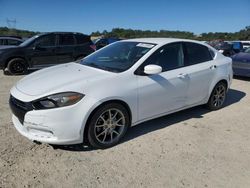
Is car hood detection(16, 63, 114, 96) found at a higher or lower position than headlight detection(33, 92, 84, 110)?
higher

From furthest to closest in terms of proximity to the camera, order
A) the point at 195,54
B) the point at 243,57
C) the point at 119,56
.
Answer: the point at 243,57
the point at 195,54
the point at 119,56

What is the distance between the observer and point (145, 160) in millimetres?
3611

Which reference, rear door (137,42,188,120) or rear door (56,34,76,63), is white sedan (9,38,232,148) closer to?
rear door (137,42,188,120)

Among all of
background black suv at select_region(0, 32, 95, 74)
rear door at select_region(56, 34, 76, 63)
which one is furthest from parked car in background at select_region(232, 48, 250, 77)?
rear door at select_region(56, 34, 76, 63)

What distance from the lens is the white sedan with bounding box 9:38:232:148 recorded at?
3.48 m

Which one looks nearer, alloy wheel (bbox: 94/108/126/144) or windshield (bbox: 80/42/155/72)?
alloy wheel (bbox: 94/108/126/144)

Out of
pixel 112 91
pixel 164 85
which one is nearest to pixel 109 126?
pixel 112 91

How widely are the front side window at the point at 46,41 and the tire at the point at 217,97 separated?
6970mm

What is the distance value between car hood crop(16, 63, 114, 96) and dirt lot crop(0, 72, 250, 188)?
32.9 inches

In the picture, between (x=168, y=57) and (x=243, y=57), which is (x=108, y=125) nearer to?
(x=168, y=57)

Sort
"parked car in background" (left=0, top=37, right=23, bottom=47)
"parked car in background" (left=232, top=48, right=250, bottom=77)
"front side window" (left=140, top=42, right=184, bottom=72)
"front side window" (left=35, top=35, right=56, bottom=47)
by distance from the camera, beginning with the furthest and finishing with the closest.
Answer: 1. "parked car in background" (left=0, top=37, right=23, bottom=47)
2. "front side window" (left=35, top=35, right=56, bottom=47)
3. "parked car in background" (left=232, top=48, right=250, bottom=77)
4. "front side window" (left=140, top=42, right=184, bottom=72)

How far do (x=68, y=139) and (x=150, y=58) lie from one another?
1.83 meters

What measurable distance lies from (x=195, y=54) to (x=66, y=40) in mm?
6832

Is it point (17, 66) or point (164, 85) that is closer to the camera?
point (164, 85)
